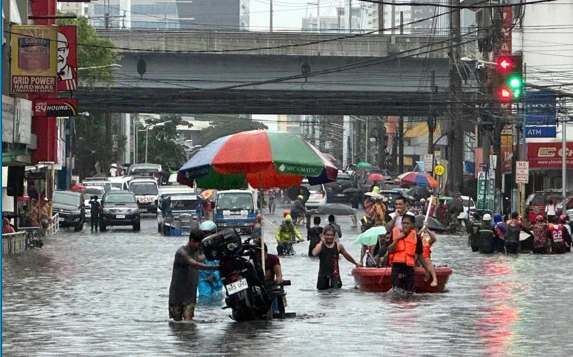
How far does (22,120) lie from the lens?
40.9m

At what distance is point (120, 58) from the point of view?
70.8 metres

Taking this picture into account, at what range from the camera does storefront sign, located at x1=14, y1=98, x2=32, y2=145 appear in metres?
39.8

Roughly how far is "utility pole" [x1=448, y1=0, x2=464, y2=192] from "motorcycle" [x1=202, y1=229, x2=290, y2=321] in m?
34.0

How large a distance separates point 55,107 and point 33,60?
2595 millimetres

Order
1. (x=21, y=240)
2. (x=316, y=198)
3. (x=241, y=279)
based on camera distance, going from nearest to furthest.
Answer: (x=241, y=279) → (x=21, y=240) → (x=316, y=198)

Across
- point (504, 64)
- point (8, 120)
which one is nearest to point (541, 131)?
point (504, 64)

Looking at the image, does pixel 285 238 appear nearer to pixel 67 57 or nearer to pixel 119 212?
pixel 67 57

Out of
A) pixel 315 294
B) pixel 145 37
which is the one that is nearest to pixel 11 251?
pixel 315 294

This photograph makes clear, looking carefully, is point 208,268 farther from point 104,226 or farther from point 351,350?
point 104,226

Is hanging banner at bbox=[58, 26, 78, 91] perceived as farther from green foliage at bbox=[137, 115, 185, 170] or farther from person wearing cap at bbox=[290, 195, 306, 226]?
green foliage at bbox=[137, 115, 185, 170]

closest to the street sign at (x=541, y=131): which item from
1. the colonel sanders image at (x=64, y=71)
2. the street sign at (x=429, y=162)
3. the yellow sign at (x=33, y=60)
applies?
the colonel sanders image at (x=64, y=71)

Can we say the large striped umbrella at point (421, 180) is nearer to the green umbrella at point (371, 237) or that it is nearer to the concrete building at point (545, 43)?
the concrete building at point (545, 43)

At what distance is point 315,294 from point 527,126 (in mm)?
31418

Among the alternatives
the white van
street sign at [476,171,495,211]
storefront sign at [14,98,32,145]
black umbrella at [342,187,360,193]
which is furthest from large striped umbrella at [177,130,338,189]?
black umbrella at [342,187,360,193]
